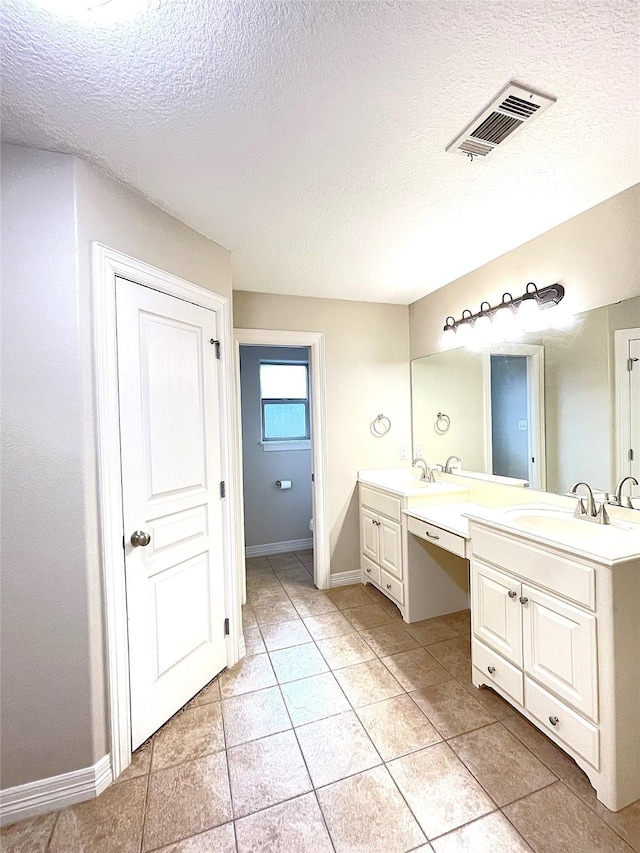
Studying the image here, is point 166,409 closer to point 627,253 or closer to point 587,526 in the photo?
point 587,526

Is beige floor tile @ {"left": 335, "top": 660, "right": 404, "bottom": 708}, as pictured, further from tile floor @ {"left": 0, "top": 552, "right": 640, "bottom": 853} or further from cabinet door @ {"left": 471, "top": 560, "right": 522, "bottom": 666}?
cabinet door @ {"left": 471, "top": 560, "right": 522, "bottom": 666}

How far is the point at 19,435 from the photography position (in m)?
1.32

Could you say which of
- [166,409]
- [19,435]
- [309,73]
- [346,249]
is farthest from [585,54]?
[19,435]

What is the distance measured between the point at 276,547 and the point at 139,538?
2627 mm

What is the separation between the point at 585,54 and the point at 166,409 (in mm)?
1846

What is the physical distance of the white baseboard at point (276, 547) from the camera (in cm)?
395

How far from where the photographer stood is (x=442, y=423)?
3.01 m

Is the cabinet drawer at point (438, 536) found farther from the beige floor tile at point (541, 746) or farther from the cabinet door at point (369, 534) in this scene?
the beige floor tile at point (541, 746)

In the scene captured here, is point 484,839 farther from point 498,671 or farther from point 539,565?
point 539,565

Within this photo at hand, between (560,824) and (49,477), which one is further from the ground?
(49,477)

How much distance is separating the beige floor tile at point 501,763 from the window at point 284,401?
2.98 meters

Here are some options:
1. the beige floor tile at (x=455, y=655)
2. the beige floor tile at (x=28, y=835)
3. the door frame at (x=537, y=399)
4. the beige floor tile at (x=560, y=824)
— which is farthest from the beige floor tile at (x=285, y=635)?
the door frame at (x=537, y=399)

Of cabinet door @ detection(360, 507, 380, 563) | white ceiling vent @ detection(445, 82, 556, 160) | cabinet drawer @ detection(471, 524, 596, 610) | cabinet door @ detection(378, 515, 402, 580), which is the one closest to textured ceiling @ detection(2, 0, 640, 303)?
white ceiling vent @ detection(445, 82, 556, 160)

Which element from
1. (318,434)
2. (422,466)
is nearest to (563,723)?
(422,466)
